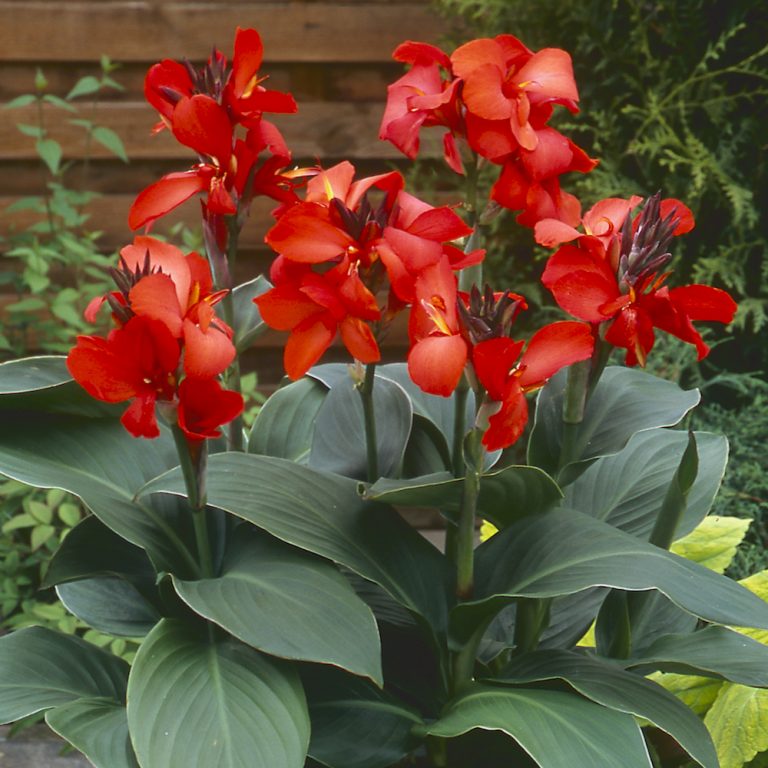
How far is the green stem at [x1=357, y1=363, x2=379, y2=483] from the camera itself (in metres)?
1.04

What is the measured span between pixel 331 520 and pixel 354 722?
21 centimetres

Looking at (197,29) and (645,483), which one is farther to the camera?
(197,29)

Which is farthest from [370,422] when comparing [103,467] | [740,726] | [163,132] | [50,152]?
[163,132]

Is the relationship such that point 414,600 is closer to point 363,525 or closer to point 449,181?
point 363,525

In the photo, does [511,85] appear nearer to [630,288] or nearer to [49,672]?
[630,288]

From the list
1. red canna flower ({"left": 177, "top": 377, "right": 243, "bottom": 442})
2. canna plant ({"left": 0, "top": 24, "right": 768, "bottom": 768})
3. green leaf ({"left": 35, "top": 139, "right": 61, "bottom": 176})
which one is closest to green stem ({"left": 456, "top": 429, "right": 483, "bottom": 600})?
canna plant ({"left": 0, "top": 24, "right": 768, "bottom": 768})

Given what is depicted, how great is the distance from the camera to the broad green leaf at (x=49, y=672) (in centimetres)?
103

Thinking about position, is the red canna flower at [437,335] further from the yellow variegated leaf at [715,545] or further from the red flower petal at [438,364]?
the yellow variegated leaf at [715,545]

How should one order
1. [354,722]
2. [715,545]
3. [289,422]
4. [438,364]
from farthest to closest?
[715,545], [289,422], [354,722], [438,364]

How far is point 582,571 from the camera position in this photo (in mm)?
965

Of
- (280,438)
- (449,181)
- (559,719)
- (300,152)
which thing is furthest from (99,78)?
(559,719)

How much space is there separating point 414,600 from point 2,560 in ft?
6.15

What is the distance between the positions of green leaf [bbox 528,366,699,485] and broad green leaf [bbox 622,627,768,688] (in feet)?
0.65

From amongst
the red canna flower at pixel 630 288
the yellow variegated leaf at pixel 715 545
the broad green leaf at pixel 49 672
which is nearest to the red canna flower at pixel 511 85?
the red canna flower at pixel 630 288
